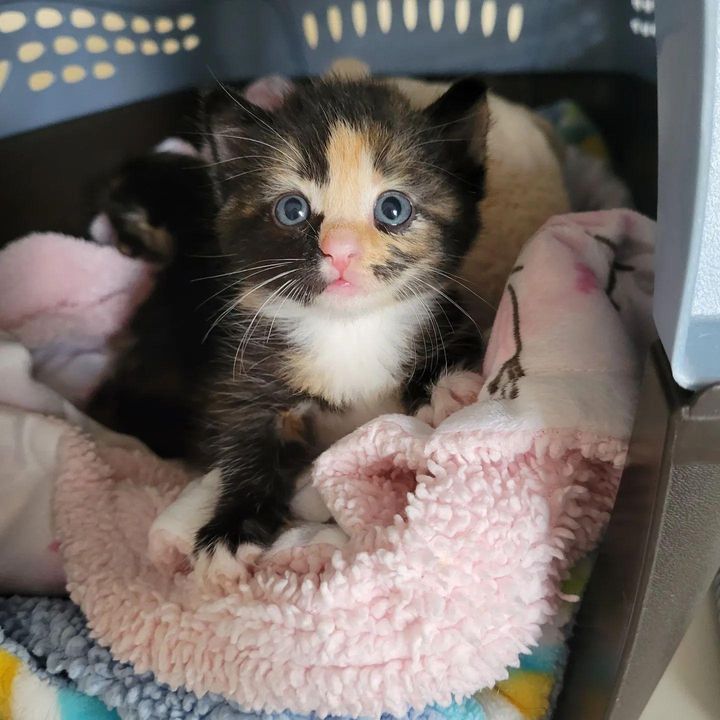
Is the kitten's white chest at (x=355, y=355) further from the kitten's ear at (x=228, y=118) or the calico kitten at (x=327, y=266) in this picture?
the kitten's ear at (x=228, y=118)

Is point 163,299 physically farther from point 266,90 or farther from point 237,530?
point 237,530

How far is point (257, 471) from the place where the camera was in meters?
1.01

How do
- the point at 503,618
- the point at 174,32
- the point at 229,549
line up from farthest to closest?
the point at 174,32
the point at 229,549
the point at 503,618

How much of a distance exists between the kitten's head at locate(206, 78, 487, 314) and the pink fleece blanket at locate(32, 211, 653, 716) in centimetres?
14

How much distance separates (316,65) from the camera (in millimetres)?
1307

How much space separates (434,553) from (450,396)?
23cm

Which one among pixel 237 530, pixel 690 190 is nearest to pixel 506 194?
pixel 237 530

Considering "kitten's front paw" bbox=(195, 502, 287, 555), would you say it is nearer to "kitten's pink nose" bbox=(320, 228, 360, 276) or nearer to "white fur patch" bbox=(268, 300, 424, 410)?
"white fur patch" bbox=(268, 300, 424, 410)

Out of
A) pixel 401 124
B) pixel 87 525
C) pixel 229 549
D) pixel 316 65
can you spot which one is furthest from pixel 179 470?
pixel 316 65

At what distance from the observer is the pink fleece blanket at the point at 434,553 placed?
72cm

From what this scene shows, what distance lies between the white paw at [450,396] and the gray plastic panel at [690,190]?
367 millimetres

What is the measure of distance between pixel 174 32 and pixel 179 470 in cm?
67

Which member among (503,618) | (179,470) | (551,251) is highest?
(551,251)

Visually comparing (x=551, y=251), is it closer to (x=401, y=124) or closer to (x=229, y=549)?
(x=401, y=124)
